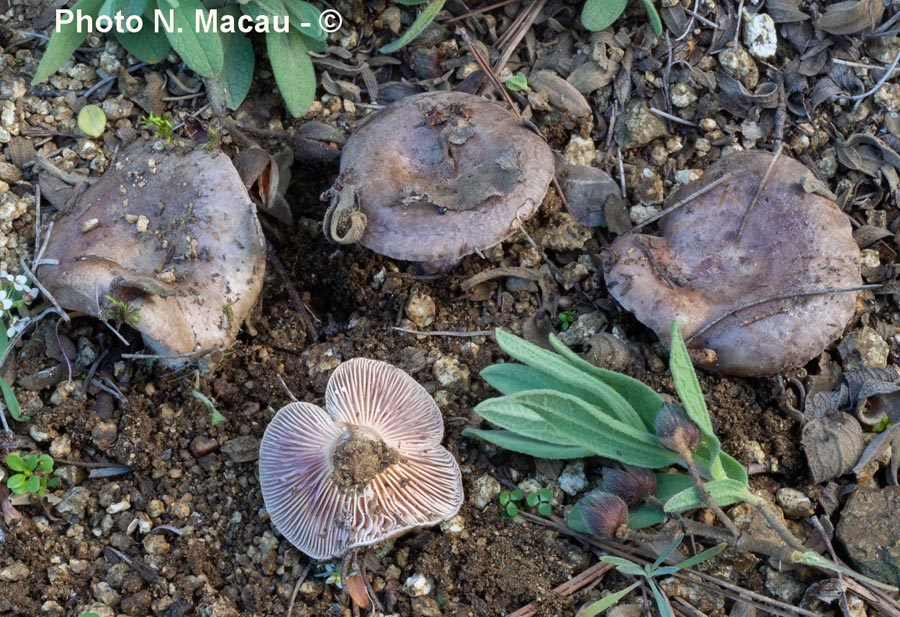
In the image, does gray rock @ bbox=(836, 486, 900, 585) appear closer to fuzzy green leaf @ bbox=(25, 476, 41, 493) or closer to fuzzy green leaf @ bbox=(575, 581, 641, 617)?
fuzzy green leaf @ bbox=(575, 581, 641, 617)

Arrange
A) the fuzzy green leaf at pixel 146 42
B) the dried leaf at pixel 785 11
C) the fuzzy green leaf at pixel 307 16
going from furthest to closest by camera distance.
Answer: the dried leaf at pixel 785 11 → the fuzzy green leaf at pixel 146 42 → the fuzzy green leaf at pixel 307 16

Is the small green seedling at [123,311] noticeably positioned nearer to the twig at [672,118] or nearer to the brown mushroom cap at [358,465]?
the brown mushroom cap at [358,465]

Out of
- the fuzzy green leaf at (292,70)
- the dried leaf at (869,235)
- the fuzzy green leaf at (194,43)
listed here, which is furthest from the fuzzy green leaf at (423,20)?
the dried leaf at (869,235)

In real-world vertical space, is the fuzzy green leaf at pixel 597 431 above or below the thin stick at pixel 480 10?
below

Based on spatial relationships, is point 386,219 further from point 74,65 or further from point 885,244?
point 885,244

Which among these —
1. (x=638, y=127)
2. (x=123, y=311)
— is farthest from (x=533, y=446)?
(x=638, y=127)
